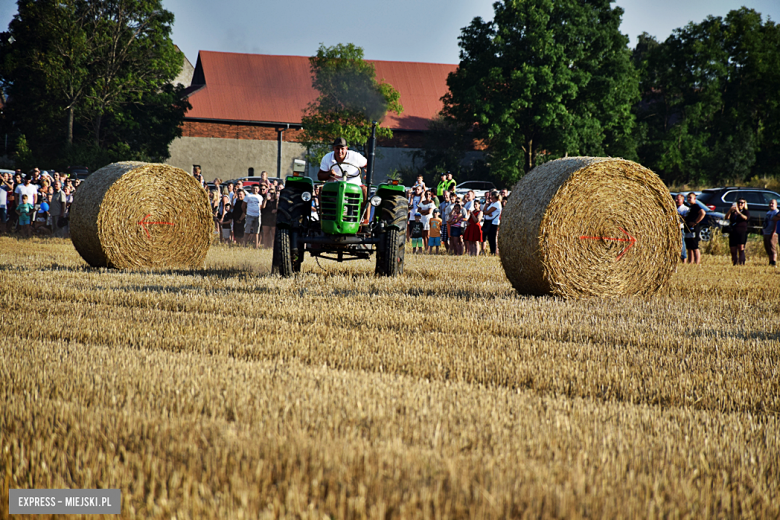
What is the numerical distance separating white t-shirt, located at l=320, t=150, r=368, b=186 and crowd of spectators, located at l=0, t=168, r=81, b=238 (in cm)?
1360

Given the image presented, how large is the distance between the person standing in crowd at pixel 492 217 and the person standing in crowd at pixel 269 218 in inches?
220

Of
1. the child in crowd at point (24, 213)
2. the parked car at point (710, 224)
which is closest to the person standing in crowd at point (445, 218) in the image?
the parked car at point (710, 224)

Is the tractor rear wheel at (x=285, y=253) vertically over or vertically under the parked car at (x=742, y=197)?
under

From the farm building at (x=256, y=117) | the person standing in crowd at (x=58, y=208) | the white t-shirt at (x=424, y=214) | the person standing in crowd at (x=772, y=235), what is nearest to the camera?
the person standing in crowd at (x=772, y=235)

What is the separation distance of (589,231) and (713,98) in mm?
45128

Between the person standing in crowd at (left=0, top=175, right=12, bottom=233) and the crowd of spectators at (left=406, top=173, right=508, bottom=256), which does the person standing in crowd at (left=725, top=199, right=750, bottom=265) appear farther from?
the person standing in crowd at (left=0, top=175, right=12, bottom=233)

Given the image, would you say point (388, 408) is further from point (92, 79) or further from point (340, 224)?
point (92, 79)

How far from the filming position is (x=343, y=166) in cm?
938

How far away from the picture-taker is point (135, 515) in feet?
7.20

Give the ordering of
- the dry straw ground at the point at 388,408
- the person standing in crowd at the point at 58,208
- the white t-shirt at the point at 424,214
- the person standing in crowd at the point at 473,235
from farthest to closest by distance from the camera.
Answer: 1. the person standing in crowd at the point at 58,208
2. the white t-shirt at the point at 424,214
3. the person standing in crowd at the point at 473,235
4. the dry straw ground at the point at 388,408

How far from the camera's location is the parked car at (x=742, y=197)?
25.0 m

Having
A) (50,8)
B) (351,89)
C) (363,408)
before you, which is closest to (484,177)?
(351,89)

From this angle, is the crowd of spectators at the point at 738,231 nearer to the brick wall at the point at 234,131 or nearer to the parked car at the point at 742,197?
the parked car at the point at 742,197

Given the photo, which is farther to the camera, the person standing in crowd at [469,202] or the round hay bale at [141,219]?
the person standing in crowd at [469,202]
